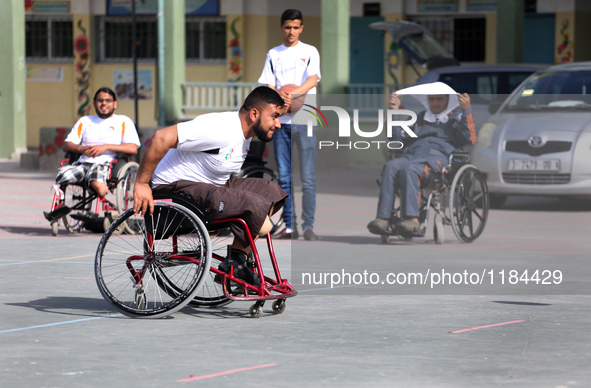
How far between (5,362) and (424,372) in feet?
6.27

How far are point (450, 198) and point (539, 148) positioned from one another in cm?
196

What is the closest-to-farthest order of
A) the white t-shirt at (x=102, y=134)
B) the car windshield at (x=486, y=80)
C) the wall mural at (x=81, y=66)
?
the white t-shirt at (x=102, y=134) < the car windshield at (x=486, y=80) < the wall mural at (x=81, y=66)

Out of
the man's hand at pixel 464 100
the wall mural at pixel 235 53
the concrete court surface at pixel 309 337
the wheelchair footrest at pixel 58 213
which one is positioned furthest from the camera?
the wall mural at pixel 235 53

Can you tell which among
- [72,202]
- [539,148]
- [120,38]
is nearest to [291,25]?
[539,148]

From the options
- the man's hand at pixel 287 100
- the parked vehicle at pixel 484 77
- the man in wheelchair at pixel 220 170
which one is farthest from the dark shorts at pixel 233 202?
the parked vehicle at pixel 484 77

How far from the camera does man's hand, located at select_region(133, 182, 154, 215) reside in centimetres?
615

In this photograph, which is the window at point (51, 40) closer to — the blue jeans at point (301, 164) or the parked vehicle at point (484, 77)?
the parked vehicle at point (484, 77)

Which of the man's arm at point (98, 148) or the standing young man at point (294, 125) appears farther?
the man's arm at point (98, 148)

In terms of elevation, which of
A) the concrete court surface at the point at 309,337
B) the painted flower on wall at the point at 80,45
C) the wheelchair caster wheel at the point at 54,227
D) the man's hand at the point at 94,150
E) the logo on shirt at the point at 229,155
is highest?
the painted flower on wall at the point at 80,45

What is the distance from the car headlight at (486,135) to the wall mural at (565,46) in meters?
13.9

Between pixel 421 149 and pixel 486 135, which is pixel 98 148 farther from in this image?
pixel 486 135

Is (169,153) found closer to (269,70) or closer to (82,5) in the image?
(269,70)

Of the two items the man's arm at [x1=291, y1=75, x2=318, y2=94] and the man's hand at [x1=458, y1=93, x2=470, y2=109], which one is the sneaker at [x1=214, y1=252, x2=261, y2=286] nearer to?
the man's hand at [x1=458, y1=93, x2=470, y2=109]

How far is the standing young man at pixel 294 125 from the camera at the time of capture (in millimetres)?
9945
